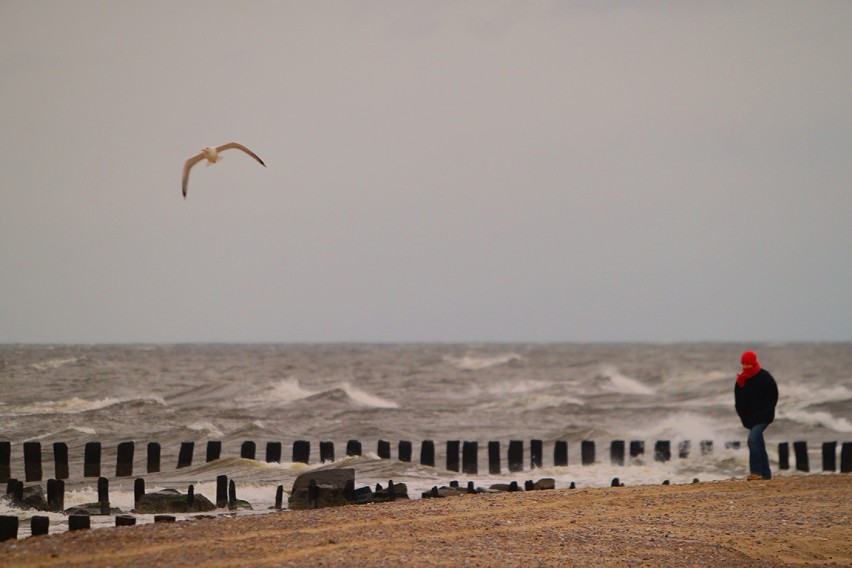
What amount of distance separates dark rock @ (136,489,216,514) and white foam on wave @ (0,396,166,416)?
906 centimetres

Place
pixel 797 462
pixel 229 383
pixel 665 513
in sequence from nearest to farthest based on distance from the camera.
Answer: pixel 665 513, pixel 797 462, pixel 229 383

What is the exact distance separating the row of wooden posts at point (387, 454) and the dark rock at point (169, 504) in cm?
394

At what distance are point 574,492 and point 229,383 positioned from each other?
27.9 meters

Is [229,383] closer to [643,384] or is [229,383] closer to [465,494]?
[643,384]

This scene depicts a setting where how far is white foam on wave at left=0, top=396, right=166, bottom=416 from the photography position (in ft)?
64.3

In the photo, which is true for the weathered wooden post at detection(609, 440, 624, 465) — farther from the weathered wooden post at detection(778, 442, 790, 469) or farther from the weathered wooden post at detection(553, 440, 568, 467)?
the weathered wooden post at detection(778, 442, 790, 469)

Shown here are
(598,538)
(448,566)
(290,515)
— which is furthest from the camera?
(290,515)

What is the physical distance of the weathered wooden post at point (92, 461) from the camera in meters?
14.8

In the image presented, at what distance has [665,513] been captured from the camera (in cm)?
1032

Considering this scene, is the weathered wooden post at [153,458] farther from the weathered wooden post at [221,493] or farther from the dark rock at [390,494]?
the dark rock at [390,494]

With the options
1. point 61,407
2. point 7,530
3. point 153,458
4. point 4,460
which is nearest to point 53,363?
point 61,407

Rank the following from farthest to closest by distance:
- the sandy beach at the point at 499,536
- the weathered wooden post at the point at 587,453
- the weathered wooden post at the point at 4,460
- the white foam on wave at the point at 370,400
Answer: the white foam on wave at the point at 370,400, the weathered wooden post at the point at 587,453, the weathered wooden post at the point at 4,460, the sandy beach at the point at 499,536

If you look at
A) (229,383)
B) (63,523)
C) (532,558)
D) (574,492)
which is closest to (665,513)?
(574,492)

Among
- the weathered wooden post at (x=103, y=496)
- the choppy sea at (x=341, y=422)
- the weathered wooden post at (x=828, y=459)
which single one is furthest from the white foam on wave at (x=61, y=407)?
the weathered wooden post at (x=828, y=459)
